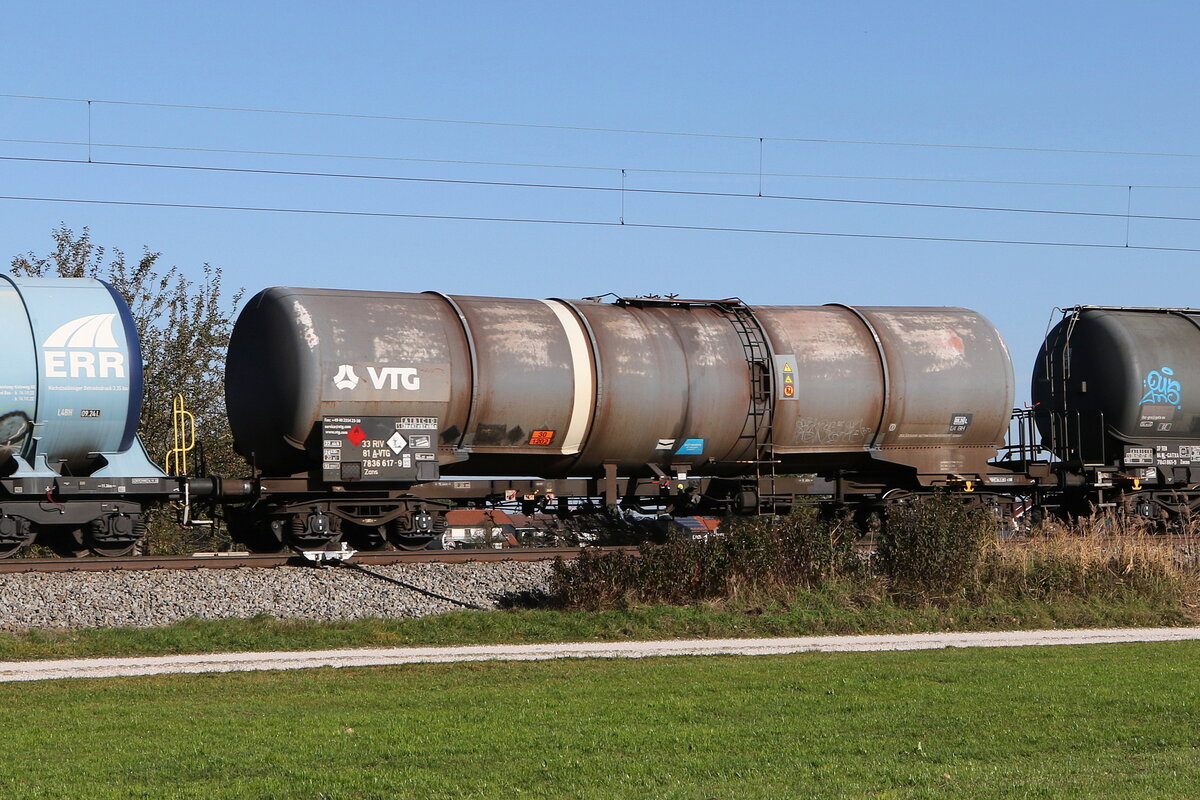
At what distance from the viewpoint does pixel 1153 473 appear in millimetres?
22984

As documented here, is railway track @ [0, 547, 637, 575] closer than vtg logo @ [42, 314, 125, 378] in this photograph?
Yes

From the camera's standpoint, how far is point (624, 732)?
851cm

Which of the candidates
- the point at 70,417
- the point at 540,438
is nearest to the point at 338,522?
the point at 540,438

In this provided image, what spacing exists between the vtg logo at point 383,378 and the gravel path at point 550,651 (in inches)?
225

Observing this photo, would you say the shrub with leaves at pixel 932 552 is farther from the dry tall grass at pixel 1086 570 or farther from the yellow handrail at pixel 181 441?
the yellow handrail at pixel 181 441

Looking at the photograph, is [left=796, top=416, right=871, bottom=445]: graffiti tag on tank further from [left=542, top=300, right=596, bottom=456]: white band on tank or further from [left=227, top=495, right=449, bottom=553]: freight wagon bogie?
[left=227, top=495, right=449, bottom=553]: freight wagon bogie

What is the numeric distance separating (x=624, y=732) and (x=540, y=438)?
1071cm

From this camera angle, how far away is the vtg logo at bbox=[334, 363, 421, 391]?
58.8ft

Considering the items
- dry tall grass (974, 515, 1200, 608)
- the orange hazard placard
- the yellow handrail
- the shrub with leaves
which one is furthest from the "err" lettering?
dry tall grass (974, 515, 1200, 608)

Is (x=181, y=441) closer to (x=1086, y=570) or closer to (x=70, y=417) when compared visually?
(x=70, y=417)

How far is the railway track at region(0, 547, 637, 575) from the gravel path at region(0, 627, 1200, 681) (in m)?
3.04

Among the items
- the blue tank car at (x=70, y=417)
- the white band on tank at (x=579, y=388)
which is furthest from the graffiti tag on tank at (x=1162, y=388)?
the blue tank car at (x=70, y=417)

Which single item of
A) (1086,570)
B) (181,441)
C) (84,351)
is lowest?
(1086,570)

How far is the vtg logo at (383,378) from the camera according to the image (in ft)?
58.8
